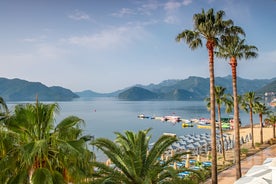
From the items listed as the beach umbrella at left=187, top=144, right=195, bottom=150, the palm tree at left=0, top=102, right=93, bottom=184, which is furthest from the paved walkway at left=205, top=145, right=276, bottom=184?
the beach umbrella at left=187, top=144, right=195, bottom=150

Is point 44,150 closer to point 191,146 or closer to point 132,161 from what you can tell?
point 132,161

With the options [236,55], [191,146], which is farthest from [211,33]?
[191,146]

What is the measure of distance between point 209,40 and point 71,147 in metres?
14.5

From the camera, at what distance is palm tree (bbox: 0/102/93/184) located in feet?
23.3

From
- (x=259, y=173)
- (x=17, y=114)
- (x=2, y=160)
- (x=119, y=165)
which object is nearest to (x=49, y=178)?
(x=2, y=160)

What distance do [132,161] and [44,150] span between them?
6770mm

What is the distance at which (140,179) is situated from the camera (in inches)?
510

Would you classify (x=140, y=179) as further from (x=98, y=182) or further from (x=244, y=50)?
(x=244, y=50)

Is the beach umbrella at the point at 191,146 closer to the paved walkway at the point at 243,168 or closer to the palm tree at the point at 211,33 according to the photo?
the paved walkway at the point at 243,168

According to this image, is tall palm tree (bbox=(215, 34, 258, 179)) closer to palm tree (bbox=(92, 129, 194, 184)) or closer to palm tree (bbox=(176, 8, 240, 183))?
palm tree (bbox=(176, 8, 240, 183))

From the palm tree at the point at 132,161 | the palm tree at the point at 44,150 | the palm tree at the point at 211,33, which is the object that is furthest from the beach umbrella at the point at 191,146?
the palm tree at the point at 44,150

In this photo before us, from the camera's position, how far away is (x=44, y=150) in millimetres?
6844

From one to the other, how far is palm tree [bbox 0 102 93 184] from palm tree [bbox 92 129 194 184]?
188 inches

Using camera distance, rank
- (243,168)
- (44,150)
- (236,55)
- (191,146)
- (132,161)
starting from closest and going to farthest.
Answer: (44,150)
(132,161)
(236,55)
(243,168)
(191,146)
